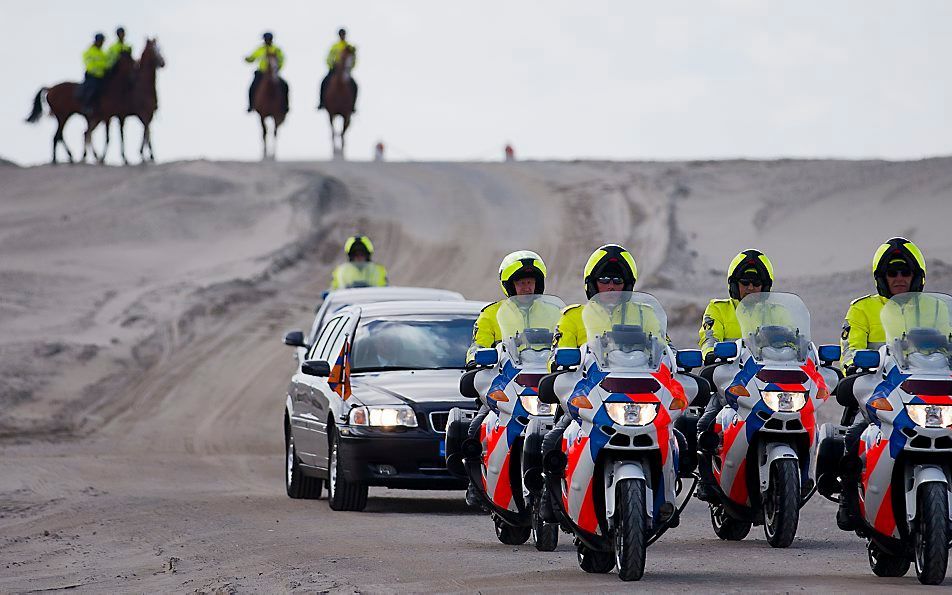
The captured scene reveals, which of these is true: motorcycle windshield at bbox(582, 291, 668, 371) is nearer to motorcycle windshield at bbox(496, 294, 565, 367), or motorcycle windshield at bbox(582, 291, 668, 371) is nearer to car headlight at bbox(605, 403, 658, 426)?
car headlight at bbox(605, 403, 658, 426)

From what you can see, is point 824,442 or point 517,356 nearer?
point 824,442

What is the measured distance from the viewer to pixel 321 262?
3741 cm

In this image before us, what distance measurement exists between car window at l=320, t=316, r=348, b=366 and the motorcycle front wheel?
6.12 m

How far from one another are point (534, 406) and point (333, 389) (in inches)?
154

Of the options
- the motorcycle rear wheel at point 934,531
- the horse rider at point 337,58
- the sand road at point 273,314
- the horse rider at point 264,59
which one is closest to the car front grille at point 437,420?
the sand road at point 273,314

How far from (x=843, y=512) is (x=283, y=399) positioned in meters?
15.2

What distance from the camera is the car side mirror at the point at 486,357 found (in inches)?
480

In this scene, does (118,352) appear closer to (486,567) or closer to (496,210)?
(496,210)

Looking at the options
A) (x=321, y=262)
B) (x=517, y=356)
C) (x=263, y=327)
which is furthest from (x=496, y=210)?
(x=517, y=356)

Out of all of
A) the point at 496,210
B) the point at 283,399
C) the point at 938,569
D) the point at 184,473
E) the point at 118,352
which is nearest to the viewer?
the point at 938,569

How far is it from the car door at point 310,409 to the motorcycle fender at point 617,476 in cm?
584

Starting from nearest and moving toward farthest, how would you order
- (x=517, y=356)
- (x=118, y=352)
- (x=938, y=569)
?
(x=938, y=569) → (x=517, y=356) → (x=118, y=352)

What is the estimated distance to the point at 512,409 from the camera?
482 inches

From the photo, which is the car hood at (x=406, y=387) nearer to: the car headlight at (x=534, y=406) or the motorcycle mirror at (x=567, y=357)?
the car headlight at (x=534, y=406)
